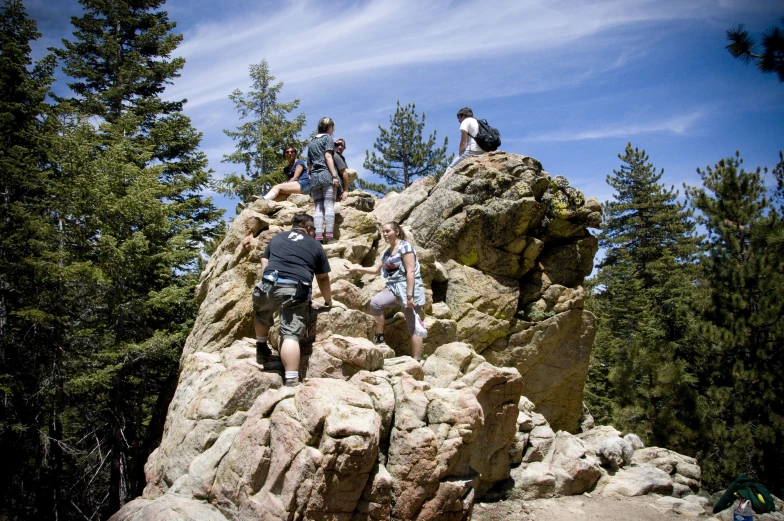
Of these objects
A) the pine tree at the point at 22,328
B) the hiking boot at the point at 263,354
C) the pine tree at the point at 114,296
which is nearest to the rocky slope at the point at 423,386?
the hiking boot at the point at 263,354

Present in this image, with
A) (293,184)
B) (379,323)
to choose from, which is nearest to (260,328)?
(379,323)

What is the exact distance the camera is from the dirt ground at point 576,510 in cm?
838

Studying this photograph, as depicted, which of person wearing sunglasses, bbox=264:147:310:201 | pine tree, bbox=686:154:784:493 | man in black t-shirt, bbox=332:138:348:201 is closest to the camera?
man in black t-shirt, bbox=332:138:348:201

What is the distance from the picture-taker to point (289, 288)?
682cm

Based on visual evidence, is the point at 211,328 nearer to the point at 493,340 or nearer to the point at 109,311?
the point at 109,311

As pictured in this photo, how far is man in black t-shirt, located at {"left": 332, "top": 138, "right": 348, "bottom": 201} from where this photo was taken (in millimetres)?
10672

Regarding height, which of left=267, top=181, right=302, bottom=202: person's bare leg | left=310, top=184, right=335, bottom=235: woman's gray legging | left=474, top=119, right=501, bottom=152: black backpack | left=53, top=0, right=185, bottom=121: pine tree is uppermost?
left=53, top=0, right=185, bottom=121: pine tree

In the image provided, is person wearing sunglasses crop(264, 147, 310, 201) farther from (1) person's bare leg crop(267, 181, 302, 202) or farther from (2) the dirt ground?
(2) the dirt ground

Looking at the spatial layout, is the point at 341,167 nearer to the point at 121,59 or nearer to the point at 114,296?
the point at 114,296

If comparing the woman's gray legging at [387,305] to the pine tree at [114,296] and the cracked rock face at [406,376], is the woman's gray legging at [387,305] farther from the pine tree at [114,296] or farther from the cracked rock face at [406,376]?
the pine tree at [114,296]

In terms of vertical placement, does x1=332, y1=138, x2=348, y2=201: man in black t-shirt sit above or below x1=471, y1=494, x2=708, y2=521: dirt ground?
above

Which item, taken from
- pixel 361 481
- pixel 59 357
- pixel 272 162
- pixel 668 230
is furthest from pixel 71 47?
pixel 668 230

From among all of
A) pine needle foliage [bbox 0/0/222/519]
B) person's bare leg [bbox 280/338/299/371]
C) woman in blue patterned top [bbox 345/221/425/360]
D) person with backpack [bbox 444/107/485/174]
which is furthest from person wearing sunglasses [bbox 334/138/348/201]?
pine needle foliage [bbox 0/0/222/519]

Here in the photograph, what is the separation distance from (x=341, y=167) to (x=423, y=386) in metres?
5.43
